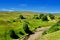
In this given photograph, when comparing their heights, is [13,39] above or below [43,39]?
below

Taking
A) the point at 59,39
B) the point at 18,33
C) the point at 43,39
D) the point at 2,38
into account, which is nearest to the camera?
the point at 59,39

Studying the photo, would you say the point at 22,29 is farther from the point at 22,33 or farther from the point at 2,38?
the point at 2,38

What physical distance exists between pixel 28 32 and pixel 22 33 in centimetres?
800

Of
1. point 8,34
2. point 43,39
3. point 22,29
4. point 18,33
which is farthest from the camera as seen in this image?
point 22,29

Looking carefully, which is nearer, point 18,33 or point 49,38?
point 49,38

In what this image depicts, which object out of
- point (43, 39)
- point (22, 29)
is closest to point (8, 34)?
point (22, 29)

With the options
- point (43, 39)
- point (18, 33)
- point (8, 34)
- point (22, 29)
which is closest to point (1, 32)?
point (8, 34)

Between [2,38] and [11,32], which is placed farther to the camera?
[11,32]

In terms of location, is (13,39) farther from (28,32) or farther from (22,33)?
(28,32)

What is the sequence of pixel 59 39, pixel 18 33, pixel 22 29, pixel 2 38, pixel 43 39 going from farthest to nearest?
pixel 22 29 < pixel 18 33 < pixel 2 38 < pixel 43 39 < pixel 59 39

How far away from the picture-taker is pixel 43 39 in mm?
49781

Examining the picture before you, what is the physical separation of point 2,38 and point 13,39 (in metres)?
5.86

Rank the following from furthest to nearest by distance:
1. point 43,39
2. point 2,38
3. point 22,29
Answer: point 22,29 → point 2,38 → point 43,39

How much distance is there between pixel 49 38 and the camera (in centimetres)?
4988
